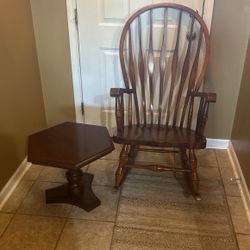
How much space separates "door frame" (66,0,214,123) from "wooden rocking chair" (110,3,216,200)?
4.2 inches

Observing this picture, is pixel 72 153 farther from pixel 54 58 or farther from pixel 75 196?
pixel 54 58

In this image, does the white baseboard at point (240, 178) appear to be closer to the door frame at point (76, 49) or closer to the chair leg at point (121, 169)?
the chair leg at point (121, 169)

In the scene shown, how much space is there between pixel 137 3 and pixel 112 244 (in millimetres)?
1475

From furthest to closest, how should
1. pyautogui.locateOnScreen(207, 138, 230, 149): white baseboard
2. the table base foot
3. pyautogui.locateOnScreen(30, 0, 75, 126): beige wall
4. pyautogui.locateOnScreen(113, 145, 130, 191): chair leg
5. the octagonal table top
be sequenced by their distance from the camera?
pyautogui.locateOnScreen(207, 138, 230, 149): white baseboard, pyautogui.locateOnScreen(30, 0, 75, 126): beige wall, pyautogui.locateOnScreen(113, 145, 130, 191): chair leg, the table base foot, the octagonal table top

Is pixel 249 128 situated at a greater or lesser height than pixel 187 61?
lesser

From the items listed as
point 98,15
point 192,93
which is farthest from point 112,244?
point 98,15

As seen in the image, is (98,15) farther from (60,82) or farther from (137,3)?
(60,82)

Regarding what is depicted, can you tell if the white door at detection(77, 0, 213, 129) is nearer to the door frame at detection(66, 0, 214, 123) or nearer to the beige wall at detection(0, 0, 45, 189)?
the door frame at detection(66, 0, 214, 123)

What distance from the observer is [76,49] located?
2184mm

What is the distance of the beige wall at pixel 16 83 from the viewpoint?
70.1 inches

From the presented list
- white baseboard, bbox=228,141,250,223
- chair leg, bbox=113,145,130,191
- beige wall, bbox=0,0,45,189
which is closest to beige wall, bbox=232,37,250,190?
white baseboard, bbox=228,141,250,223

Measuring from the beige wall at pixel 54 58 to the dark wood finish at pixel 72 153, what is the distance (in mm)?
502

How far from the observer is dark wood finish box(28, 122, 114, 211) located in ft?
5.14

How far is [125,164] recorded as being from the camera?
1.96 metres
